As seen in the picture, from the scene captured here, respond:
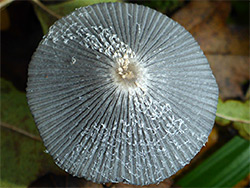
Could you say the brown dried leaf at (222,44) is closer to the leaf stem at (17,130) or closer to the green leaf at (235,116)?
the green leaf at (235,116)

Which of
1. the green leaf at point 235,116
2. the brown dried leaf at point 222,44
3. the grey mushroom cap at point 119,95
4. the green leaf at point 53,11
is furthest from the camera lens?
the brown dried leaf at point 222,44

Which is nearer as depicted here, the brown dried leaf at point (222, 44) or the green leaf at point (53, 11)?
the green leaf at point (53, 11)

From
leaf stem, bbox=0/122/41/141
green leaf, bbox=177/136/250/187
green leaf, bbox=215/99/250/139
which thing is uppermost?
green leaf, bbox=215/99/250/139

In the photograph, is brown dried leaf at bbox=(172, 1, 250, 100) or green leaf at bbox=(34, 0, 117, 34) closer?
green leaf at bbox=(34, 0, 117, 34)

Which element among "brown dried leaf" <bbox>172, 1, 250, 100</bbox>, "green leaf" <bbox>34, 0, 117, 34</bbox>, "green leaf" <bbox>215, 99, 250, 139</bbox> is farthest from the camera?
"brown dried leaf" <bbox>172, 1, 250, 100</bbox>

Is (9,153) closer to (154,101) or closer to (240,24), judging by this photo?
(154,101)

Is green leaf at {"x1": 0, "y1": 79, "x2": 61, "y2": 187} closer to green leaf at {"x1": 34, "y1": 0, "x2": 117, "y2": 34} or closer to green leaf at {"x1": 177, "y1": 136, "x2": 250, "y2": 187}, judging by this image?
green leaf at {"x1": 34, "y1": 0, "x2": 117, "y2": 34}

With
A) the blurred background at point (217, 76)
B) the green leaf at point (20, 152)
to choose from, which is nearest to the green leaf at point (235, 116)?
the blurred background at point (217, 76)

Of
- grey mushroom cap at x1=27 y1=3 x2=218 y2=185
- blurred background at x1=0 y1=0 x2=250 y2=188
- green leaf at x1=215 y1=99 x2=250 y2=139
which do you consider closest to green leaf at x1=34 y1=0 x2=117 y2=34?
blurred background at x1=0 y1=0 x2=250 y2=188

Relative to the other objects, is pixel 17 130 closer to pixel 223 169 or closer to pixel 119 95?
pixel 119 95

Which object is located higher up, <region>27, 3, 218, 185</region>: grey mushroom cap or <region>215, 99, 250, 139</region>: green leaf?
<region>27, 3, 218, 185</region>: grey mushroom cap
